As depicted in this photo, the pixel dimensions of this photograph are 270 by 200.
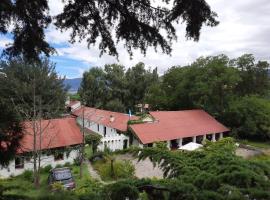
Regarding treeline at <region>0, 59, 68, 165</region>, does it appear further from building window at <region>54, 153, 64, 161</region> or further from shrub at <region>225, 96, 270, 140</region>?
shrub at <region>225, 96, 270, 140</region>

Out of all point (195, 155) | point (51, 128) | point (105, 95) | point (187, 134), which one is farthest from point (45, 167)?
point (105, 95)

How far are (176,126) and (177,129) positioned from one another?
41 centimetres

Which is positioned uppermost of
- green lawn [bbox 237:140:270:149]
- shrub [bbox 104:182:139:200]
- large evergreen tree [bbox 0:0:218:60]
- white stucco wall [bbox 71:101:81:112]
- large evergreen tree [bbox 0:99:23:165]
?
large evergreen tree [bbox 0:0:218:60]

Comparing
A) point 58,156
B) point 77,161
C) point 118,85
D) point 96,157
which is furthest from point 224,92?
point 58,156

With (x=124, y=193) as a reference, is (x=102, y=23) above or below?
above

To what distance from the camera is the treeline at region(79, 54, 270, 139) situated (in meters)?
31.4

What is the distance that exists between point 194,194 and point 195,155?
2.27 metres

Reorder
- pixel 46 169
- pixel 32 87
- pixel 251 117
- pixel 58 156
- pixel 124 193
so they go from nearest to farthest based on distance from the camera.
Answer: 1. pixel 124 193
2. pixel 46 169
3. pixel 58 156
4. pixel 32 87
5. pixel 251 117

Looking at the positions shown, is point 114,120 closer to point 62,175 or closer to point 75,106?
point 62,175

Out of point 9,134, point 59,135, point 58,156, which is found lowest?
point 58,156

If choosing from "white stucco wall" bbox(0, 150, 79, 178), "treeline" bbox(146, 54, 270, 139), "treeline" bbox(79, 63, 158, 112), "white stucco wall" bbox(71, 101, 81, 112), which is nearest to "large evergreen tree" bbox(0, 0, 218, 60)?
"white stucco wall" bbox(0, 150, 79, 178)

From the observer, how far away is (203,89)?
3142 centimetres

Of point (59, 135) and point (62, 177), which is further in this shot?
point (59, 135)

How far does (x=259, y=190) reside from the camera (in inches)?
141
